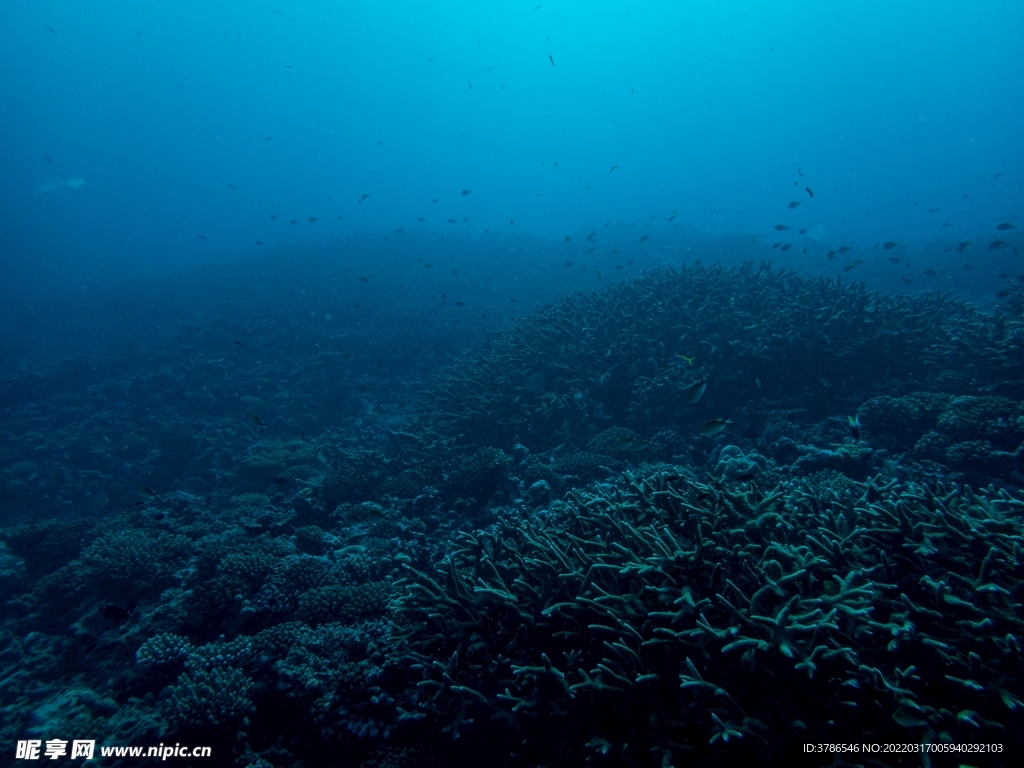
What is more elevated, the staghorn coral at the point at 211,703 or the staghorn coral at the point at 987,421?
the staghorn coral at the point at 987,421

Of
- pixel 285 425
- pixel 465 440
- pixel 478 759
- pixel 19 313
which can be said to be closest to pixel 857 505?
pixel 478 759

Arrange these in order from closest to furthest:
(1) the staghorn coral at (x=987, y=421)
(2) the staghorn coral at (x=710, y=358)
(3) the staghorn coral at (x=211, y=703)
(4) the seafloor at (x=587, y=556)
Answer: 1. (4) the seafloor at (x=587, y=556)
2. (3) the staghorn coral at (x=211, y=703)
3. (1) the staghorn coral at (x=987, y=421)
4. (2) the staghorn coral at (x=710, y=358)

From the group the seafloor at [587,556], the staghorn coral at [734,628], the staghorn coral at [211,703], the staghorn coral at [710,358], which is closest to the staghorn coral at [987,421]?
the seafloor at [587,556]

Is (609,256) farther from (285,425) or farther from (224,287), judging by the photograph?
(224,287)

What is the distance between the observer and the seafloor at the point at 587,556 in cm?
305

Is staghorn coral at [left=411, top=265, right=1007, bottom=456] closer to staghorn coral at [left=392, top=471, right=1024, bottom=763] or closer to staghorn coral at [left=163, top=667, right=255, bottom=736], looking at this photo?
staghorn coral at [left=392, top=471, right=1024, bottom=763]

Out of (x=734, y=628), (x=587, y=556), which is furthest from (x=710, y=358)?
(x=734, y=628)

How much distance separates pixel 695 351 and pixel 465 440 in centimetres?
558

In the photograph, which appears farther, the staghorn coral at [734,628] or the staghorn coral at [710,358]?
the staghorn coral at [710,358]

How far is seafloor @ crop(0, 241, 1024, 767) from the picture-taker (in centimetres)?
305

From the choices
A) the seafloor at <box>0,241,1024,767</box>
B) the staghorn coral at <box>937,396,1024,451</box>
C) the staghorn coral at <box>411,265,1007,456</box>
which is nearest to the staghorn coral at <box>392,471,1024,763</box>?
the seafloor at <box>0,241,1024,767</box>

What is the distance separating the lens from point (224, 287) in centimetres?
2886

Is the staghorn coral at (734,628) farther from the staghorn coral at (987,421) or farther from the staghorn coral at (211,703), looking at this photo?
the staghorn coral at (987,421)

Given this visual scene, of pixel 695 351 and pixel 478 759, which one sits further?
pixel 695 351
